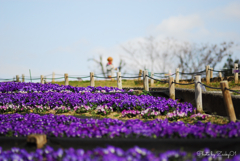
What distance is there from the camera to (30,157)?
4672mm

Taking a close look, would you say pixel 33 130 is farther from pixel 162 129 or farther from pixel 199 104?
pixel 199 104

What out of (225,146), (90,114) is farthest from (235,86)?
(225,146)

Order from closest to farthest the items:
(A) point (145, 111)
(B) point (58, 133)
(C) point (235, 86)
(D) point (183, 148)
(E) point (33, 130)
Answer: (D) point (183, 148) → (B) point (58, 133) → (E) point (33, 130) → (A) point (145, 111) → (C) point (235, 86)

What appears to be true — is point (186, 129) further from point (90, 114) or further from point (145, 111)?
point (90, 114)

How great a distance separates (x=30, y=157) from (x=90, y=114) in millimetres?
Result: 5473

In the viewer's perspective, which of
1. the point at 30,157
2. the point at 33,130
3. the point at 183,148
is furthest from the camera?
the point at 33,130

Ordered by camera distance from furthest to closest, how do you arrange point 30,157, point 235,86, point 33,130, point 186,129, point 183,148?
point 235,86 → point 33,130 → point 186,129 → point 183,148 → point 30,157

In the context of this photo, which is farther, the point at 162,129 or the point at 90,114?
the point at 90,114

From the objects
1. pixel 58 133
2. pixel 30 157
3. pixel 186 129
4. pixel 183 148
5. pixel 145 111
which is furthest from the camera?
pixel 145 111

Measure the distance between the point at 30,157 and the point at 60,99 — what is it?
7395 mm

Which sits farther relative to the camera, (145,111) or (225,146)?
(145,111)

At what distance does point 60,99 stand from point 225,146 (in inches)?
326

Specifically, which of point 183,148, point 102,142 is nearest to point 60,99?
point 102,142

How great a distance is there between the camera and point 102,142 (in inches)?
213
